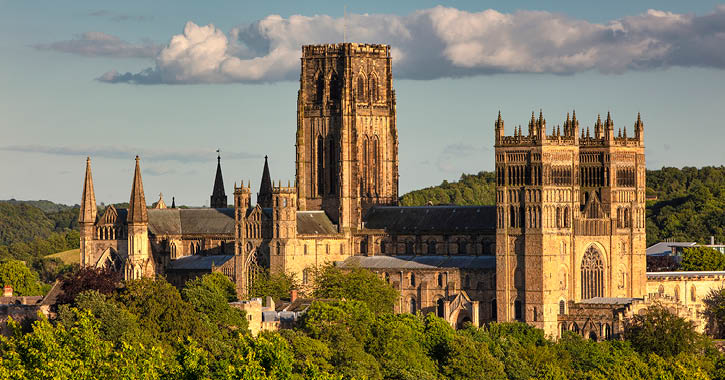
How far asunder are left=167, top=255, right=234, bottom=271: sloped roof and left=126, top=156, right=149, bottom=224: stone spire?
4.93 meters

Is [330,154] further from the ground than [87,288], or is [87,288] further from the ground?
[330,154]

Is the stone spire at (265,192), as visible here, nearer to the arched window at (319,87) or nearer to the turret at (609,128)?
the arched window at (319,87)

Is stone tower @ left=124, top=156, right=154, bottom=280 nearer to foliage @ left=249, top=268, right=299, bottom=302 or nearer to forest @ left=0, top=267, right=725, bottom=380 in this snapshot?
foliage @ left=249, top=268, right=299, bottom=302

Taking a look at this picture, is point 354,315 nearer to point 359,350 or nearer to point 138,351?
point 359,350

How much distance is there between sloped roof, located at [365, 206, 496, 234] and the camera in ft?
523

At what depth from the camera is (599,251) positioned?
6088 inches

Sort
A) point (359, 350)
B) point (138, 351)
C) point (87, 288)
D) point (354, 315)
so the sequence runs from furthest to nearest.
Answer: point (87, 288), point (354, 315), point (359, 350), point (138, 351)

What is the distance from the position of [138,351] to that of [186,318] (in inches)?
906

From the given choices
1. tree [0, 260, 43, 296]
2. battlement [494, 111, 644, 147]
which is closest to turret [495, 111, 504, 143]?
battlement [494, 111, 644, 147]

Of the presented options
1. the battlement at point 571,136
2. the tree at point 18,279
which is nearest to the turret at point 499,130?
the battlement at point 571,136

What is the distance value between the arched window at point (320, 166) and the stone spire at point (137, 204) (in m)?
15.3

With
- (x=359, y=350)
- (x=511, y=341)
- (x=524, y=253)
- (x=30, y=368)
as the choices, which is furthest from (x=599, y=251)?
(x=30, y=368)

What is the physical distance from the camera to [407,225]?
164 meters

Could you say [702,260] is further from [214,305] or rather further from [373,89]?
[214,305]
